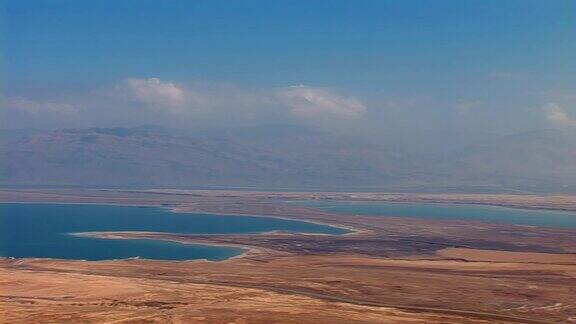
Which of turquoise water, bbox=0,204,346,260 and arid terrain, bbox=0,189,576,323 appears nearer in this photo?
arid terrain, bbox=0,189,576,323

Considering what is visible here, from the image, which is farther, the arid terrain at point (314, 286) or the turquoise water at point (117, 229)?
the turquoise water at point (117, 229)

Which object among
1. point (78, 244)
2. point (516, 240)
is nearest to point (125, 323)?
point (78, 244)

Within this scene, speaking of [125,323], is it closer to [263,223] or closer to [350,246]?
[350,246]

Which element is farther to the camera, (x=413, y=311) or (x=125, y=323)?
(x=413, y=311)
